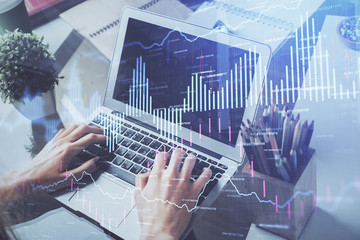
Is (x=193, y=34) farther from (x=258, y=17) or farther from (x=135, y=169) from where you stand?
(x=135, y=169)

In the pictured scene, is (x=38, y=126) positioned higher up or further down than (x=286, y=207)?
higher up

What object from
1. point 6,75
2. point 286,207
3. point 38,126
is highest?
point 6,75

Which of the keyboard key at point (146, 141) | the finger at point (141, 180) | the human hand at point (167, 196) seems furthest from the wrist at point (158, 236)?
the keyboard key at point (146, 141)

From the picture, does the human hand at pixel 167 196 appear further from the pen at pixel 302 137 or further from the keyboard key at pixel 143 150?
the pen at pixel 302 137

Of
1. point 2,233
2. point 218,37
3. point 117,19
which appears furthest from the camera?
point 117,19

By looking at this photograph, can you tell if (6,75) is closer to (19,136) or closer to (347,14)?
(19,136)

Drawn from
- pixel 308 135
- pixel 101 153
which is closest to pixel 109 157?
pixel 101 153

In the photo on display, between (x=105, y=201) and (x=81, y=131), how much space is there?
7.8 inches

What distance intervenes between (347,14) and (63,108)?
0.71 m

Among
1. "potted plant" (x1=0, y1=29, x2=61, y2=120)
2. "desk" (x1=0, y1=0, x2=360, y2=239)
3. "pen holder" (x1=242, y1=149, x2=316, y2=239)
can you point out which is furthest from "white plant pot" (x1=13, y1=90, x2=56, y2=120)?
"pen holder" (x1=242, y1=149, x2=316, y2=239)

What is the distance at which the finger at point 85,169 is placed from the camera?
2.37 ft

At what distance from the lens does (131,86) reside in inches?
28.4

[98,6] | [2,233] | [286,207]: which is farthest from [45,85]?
[286,207]

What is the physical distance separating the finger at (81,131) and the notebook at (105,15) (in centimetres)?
19
